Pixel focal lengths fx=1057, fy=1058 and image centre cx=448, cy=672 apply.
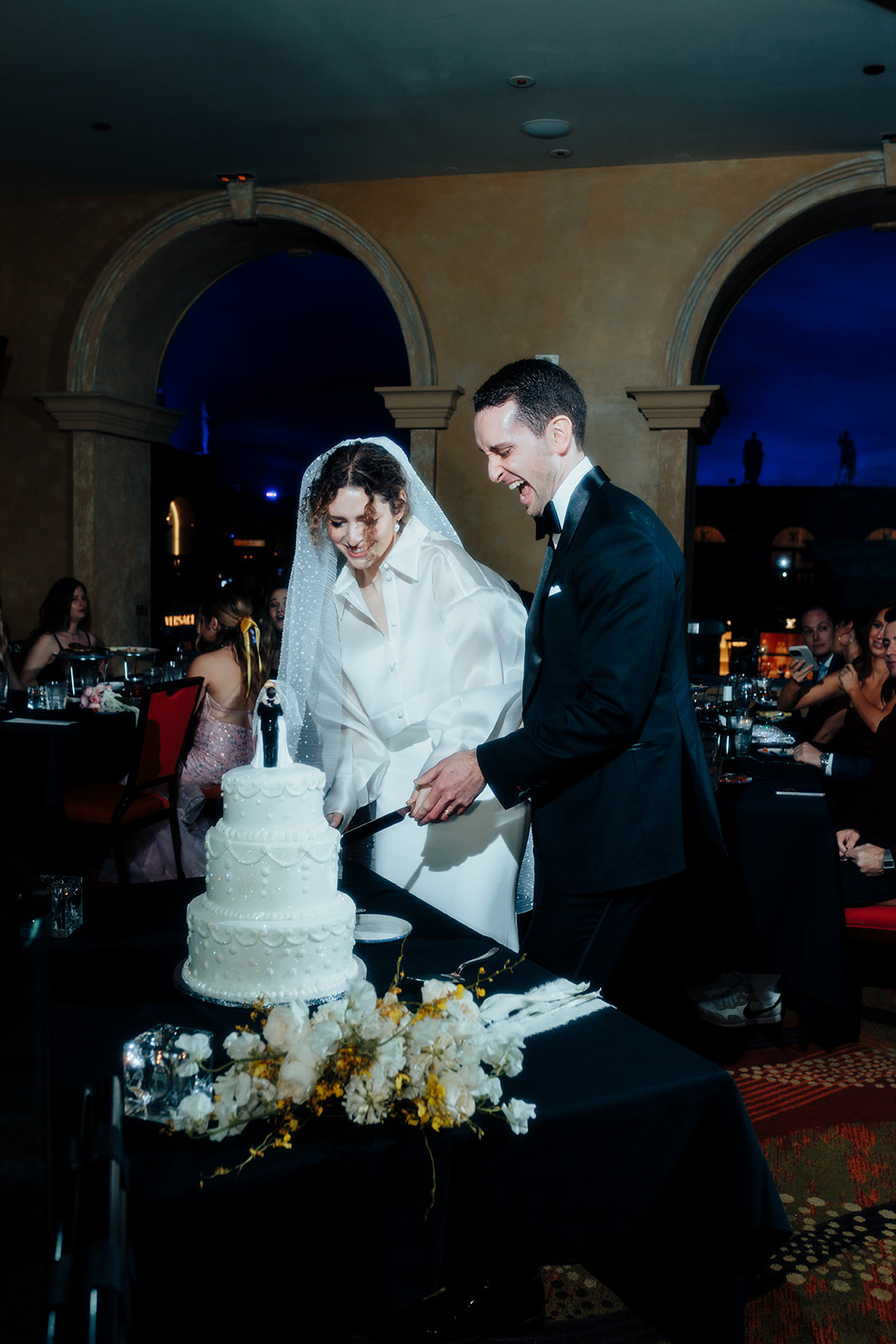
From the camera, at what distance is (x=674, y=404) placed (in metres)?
6.54

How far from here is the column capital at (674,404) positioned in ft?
21.3

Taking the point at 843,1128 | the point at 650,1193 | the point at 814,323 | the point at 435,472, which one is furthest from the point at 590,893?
the point at 814,323

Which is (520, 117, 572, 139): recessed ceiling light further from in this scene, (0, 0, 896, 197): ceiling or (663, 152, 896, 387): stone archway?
(663, 152, 896, 387): stone archway

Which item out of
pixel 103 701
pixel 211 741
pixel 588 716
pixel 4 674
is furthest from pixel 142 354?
pixel 588 716

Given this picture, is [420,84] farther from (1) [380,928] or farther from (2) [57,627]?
(1) [380,928]

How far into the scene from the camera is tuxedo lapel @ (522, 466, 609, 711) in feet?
6.19

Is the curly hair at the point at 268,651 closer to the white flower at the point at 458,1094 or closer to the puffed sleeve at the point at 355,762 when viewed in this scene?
the puffed sleeve at the point at 355,762

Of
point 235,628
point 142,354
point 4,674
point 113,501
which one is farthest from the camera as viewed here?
point 142,354

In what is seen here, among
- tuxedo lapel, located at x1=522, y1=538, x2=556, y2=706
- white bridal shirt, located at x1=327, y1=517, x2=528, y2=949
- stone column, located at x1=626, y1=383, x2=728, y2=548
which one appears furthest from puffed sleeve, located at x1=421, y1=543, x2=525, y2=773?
stone column, located at x1=626, y1=383, x2=728, y2=548

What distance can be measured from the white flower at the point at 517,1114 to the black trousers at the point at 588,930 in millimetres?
777

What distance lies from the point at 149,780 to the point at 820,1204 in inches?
118

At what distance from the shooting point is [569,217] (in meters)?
6.66

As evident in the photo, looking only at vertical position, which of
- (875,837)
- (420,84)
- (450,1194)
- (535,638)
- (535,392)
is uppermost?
(420,84)

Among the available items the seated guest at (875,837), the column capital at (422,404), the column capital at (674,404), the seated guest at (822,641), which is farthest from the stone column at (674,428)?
the seated guest at (875,837)
